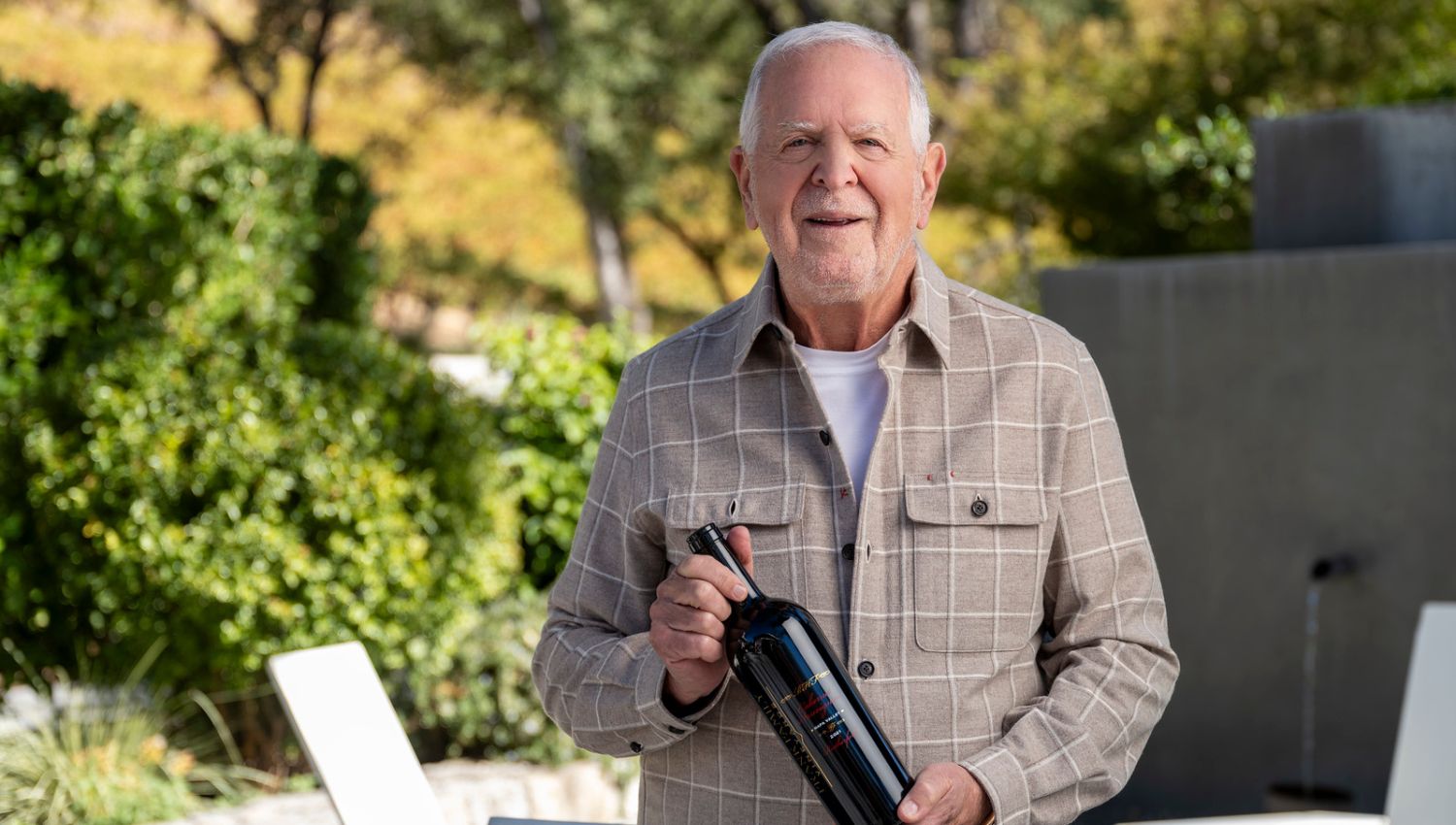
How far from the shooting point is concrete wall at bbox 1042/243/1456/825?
511 centimetres

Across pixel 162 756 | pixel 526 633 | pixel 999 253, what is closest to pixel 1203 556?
pixel 526 633

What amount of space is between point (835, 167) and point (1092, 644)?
2.15ft

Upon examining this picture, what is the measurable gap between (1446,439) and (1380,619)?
657 mm

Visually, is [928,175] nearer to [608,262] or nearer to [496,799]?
[496,799]

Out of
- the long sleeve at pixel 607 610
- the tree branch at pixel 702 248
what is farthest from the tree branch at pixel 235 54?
the long sleeve at pixel 607 610

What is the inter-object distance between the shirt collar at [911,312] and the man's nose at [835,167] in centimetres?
19

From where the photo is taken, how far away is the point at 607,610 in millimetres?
1958

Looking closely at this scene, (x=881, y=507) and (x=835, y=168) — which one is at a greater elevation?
(x=835, y=168)

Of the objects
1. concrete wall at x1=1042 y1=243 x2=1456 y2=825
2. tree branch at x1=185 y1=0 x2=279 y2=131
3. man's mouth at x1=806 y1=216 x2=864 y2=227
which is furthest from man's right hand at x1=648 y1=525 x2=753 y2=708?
tree branch at x1=185 y1=0 x2=279 y2=131

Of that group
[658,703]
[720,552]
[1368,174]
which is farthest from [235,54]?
[720,552]

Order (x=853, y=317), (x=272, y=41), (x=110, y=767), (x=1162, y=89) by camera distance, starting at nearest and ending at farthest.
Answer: (x=853, y=317), (x=110, y=767), (x=1162, y=89), (x=272, y=41)

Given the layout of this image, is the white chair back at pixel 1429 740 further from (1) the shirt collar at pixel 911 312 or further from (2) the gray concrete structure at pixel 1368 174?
(2) the gray concrete structure at pixel 1368 174

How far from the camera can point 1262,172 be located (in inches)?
236

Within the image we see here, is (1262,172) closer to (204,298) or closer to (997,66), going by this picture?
(204,298)
